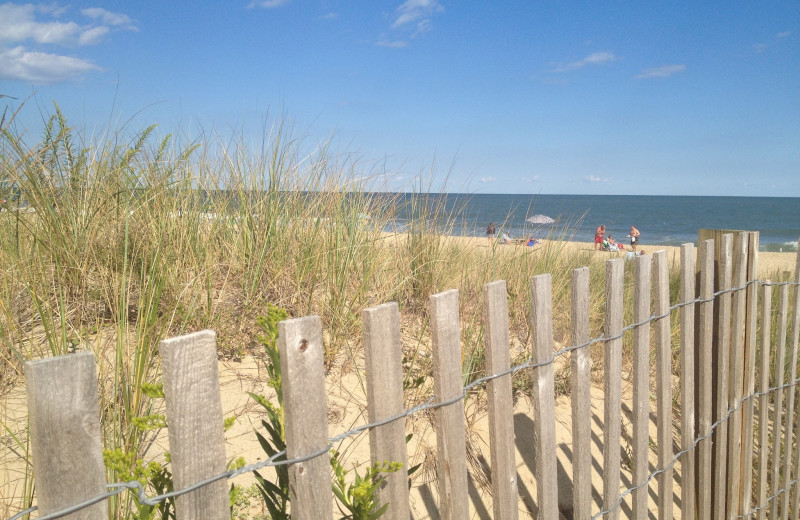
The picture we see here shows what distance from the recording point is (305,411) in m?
0.98

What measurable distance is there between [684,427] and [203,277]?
2481 millimetres

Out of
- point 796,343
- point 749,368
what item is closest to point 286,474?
point 749,368

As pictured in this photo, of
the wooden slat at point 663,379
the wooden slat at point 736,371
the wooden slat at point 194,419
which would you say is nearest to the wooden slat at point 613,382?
the wooden slat at point 663,379

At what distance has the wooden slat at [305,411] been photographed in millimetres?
950

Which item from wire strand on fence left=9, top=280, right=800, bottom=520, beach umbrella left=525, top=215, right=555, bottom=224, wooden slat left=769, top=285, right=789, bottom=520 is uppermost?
beach umbrella left=525, top=215, right=555, bottom=224

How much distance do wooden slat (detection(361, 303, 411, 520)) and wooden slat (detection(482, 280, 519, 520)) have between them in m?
0.29

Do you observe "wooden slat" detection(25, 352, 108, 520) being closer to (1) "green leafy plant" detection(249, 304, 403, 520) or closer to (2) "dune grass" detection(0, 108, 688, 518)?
(1) "green leafy plant" detection(249, 304, 403, 520)

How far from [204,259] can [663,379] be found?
2.53 meters

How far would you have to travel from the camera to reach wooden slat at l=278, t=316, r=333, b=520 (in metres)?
0.95

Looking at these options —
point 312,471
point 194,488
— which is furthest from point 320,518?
point 194,488

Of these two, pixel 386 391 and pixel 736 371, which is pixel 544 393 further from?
pixel 736 371

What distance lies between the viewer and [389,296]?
3.39 m

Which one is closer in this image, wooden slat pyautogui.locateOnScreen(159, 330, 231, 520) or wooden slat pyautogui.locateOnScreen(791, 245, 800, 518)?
wooden slat pyautogui.locateOnScreen(159, 330, 231, 520)

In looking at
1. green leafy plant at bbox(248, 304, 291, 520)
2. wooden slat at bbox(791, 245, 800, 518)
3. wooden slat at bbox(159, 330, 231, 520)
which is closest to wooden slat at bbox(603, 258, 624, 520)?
green leafy plant at bbox(248, 304, 291, 520)
